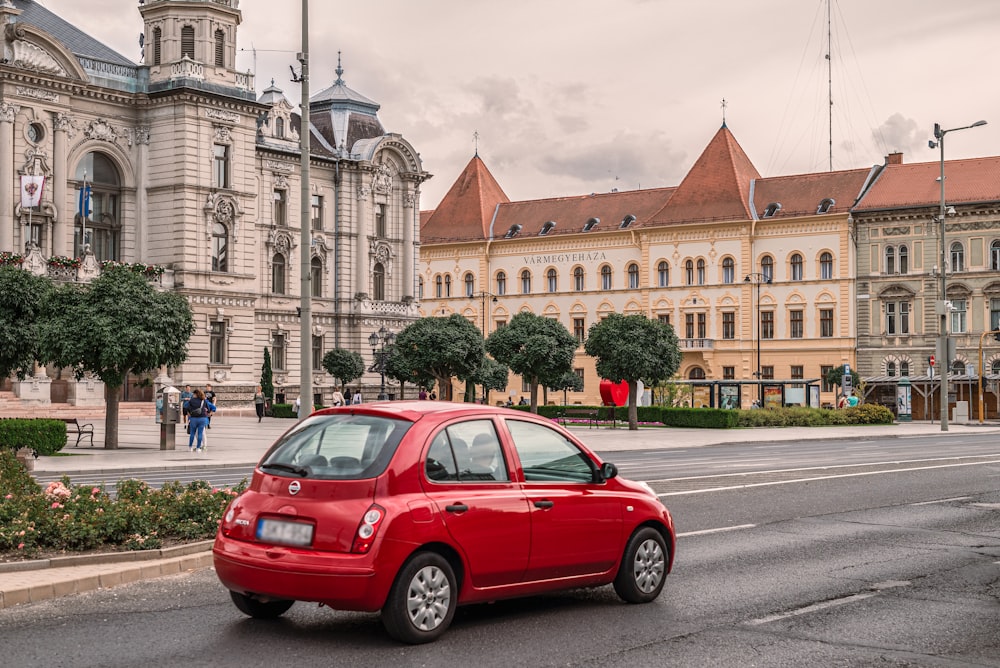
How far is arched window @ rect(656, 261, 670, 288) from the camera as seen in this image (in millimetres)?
86000

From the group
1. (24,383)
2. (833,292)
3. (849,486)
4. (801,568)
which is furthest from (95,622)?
(833,292)

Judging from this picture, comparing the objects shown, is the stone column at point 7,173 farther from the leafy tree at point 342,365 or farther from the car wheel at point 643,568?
the car wheel at point 643,568

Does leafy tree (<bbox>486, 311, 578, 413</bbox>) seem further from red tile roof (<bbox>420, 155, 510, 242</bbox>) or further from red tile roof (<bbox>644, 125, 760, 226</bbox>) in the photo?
red tile roof (<bbox>420, 155, 510, 242</bbox>)

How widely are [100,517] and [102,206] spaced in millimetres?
50682

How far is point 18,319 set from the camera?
33.5 metres

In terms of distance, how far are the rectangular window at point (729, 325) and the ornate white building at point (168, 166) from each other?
2888 centimetres

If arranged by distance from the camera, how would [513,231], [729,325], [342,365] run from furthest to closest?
1. [513,231]
2. [729,325]
3. [342,365]

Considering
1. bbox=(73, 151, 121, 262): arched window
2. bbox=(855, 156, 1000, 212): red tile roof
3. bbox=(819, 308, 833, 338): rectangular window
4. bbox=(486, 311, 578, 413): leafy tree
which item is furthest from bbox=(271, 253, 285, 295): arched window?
bbox=(855, 156, 1000, 212): red tile roof

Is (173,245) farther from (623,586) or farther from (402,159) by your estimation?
(623,586)

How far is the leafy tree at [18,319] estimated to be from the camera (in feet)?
109

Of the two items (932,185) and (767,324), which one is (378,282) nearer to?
(767,324)

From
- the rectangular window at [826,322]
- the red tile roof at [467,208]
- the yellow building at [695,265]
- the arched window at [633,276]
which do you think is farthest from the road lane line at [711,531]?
the red tile roof at [467,208]

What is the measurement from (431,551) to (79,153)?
53534mm

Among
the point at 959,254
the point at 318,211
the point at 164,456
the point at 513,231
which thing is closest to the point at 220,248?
the point at 318,211
